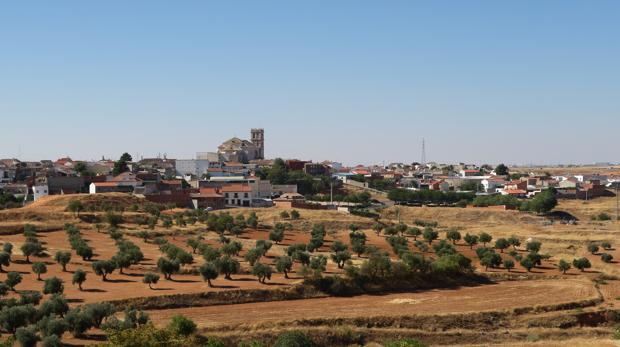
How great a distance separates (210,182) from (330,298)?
202ft

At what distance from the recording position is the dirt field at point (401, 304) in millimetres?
38062

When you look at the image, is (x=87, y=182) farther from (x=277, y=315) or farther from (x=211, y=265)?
(x=277, y=315)

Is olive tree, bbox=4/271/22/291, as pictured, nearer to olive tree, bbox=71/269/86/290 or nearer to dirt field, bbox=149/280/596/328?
olive tree, bbox=71/269/86/290

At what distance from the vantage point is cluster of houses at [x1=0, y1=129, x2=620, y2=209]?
89.2 metres

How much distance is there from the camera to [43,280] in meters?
43.1

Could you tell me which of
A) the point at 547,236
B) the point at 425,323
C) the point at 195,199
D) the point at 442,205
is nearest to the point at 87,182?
the point at 195,199

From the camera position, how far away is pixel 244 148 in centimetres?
16162

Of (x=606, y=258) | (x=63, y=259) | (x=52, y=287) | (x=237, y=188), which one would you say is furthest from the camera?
(x=237, y=188)

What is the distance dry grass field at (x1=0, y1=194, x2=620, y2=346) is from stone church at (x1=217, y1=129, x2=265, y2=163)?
244ft

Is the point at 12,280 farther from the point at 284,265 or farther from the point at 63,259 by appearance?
the point at 284,265

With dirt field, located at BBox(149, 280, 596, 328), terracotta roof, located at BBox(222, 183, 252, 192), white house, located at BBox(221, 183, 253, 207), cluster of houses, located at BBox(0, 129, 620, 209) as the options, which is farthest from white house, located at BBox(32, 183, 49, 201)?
dirt field, located at BBox(149, 280, 596, 328)

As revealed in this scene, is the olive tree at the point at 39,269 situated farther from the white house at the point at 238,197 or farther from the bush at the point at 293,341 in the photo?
the white house at the point at 238,197

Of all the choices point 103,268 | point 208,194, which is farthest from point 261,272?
point 208,194

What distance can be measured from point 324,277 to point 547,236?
36245 millimetres
